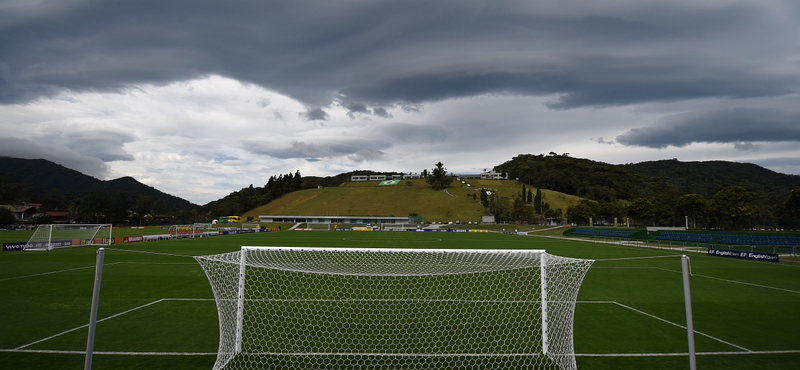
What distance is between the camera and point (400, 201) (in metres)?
134

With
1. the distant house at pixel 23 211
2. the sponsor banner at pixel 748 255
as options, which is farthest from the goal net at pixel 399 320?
the distant house at pixel 23 211

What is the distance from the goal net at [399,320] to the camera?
6863 mm

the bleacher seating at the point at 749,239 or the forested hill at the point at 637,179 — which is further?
the forested hill at the point at 637,179

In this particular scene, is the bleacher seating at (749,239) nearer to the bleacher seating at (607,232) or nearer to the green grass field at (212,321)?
the bleacher seating at (607,232)

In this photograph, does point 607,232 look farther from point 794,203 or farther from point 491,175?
point 491,175

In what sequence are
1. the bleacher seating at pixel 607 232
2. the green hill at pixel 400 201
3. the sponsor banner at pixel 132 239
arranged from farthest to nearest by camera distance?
the green hill at pixel 400 201, the bleacher seating at pixel 607 232, the sponsor banner at pixel 132 239

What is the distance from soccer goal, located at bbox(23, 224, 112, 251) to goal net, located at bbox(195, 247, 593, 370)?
84.1 ft

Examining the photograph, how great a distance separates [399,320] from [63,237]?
33.2 meters

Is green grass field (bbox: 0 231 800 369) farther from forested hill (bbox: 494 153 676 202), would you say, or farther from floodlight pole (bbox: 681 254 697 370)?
forested hill (bbox: 494 153 676 202)

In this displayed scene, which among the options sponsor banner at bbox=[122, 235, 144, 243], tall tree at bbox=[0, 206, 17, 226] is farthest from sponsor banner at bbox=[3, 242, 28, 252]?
tall tree at bbox=[0, 206, 17, 226]

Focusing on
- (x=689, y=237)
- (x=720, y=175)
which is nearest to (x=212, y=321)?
(x=689, y=237)

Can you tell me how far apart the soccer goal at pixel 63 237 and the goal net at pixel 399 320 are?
1009 inches

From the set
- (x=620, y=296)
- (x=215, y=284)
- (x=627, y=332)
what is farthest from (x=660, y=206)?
(x=215, y=284)

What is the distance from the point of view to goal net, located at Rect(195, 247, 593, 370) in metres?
6.86
